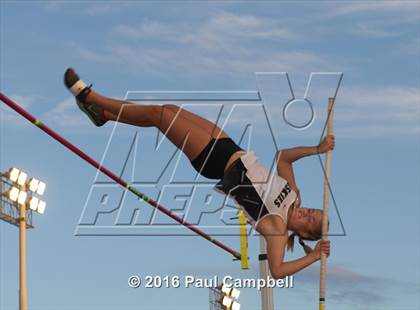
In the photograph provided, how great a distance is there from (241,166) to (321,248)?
0.97 m

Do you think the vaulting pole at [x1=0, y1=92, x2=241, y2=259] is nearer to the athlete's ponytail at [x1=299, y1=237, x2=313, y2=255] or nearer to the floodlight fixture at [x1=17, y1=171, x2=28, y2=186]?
the athlete's ponytail at [x1=299, y1=237, x2=313, y2=255]

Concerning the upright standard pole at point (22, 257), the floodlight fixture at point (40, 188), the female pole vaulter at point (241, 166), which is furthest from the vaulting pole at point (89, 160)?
the floodlight fixture at point (40, 188)

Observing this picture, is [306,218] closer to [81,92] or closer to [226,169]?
[226,169]

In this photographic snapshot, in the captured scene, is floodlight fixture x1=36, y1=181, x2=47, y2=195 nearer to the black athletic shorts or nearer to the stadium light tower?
the stadium light tower

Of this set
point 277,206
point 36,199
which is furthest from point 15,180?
point 277,206

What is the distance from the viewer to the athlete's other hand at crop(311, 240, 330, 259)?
8328 mm

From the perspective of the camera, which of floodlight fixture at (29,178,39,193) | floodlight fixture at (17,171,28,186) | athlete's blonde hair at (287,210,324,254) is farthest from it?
floodlight fixture at (29,178,39,193)

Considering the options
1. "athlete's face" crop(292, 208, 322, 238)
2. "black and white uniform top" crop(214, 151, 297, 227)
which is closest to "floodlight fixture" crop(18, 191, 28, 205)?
"black and white uniform top" crop(214, 151, 297, 227)

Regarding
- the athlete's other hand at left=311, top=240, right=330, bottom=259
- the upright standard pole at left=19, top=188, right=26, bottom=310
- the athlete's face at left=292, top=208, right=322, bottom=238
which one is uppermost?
the upright standard pole at left=19, top=188, right=26, bottom=310

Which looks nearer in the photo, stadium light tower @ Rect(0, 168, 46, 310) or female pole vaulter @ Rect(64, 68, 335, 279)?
female pole vaulter @ Rect(64, 68, 335, 279)

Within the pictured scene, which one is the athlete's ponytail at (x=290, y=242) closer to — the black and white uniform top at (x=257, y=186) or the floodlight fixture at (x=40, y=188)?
the black and white uniform top at (x=257, y=186)

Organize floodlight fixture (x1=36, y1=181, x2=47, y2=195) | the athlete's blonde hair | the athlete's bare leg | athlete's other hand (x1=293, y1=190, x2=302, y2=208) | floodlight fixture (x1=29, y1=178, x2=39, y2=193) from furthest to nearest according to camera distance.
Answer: floodlight fixture (x1=36, y1=181, x2=47, y2=195) < floodlight fixture (x1=29, y1=178, x2=39, y2=193) < athlete's other hand (x1=293, y1=190, x2=302, y2=208) < the athlete's blonde hair < the athlete's bare leg

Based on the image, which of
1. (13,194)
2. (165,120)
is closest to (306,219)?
(165,120)

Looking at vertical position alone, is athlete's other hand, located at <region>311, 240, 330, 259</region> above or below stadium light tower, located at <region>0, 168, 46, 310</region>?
below
